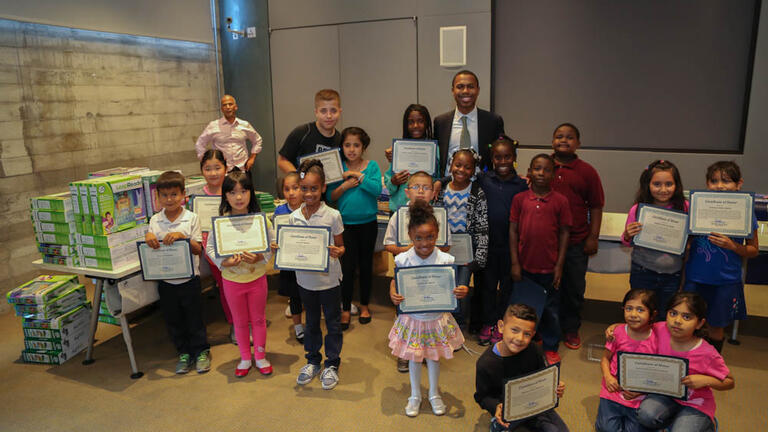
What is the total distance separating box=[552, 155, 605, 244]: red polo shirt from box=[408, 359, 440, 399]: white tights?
1379mm

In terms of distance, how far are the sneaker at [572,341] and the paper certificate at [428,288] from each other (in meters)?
1.43

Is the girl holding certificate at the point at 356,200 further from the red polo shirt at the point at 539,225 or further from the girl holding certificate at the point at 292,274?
the red polo shirt at the point at 539,225

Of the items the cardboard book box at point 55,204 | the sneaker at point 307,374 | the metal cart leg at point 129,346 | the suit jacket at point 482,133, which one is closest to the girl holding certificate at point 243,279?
the sneaker at point 307,374

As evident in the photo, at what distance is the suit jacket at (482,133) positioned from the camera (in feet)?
12.4

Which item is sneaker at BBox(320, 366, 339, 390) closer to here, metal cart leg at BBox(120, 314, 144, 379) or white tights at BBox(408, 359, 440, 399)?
white tights at BBox(408, 359, 440, 399)

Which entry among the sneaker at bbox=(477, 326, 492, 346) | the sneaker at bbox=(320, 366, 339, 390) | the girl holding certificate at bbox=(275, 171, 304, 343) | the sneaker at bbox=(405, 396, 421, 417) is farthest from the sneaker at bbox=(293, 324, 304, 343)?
the sneaker at bbox=(477, 326, 492, 346)

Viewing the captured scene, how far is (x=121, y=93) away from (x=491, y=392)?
16.0 feet

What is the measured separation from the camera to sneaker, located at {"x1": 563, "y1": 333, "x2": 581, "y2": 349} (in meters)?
3.71

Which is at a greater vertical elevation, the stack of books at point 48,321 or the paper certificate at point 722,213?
the paper certificate at point 722,213

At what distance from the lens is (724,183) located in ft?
10.3

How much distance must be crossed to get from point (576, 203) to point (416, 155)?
3.62ft

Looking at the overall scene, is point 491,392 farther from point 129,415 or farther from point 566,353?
point 129,415

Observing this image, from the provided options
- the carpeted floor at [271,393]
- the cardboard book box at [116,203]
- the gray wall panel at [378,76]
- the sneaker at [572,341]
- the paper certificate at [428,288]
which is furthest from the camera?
the gray wall panel at [378,76]

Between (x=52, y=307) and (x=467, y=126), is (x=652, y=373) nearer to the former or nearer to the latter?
(x=467, y=126)
